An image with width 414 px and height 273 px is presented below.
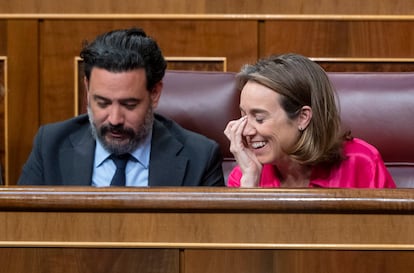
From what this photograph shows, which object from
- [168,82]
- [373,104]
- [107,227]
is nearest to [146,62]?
[168,82]

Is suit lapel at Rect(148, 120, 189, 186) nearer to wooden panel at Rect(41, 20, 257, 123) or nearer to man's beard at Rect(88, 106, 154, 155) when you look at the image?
man's beard at Rect(88, 106, 154, 155)

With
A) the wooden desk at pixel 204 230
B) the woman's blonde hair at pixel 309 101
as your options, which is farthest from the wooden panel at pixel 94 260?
the woman's blonde hair at pixel 309 101

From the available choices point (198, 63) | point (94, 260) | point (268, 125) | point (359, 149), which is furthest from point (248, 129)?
point (94, 260)

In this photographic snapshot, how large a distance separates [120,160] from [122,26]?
1.16ft

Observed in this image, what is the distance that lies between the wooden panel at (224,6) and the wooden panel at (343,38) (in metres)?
0.02

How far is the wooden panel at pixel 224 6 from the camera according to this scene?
141 cm

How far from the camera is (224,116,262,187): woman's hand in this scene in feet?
3.56

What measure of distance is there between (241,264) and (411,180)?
0.52 meters

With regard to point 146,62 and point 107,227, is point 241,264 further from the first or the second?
point 146,62

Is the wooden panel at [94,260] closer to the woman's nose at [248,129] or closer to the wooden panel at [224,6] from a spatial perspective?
the woman's nose at [248,129]

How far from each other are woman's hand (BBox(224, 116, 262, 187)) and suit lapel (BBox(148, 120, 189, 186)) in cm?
6

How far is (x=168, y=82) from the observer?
1.18 m

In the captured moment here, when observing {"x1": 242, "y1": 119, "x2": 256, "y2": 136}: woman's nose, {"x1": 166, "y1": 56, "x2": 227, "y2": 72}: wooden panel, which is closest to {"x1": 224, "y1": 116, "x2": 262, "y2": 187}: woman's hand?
{"x1": 242, "y1": 119, "x2": 256, "y2": 136}: woman's nose

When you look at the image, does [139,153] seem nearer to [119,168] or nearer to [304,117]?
[119,168]
